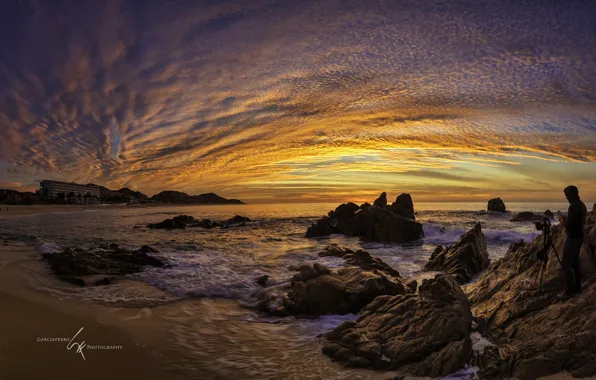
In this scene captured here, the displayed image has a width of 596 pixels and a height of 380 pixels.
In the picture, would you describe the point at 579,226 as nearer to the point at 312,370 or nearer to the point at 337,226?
the point at 312,370

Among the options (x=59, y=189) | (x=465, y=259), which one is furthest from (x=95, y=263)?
(x=59, y=189)

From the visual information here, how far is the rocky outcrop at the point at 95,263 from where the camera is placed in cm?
1341

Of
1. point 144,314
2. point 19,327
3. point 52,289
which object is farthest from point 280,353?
point 52,289

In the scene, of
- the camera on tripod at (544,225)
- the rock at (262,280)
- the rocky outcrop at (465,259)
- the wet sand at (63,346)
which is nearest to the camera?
the wet sand at (63,346)

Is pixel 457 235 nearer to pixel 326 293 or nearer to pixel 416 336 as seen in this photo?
pixel 326 293

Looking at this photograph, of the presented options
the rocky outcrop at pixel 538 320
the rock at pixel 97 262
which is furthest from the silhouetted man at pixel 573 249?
the rock at pixel 97 262

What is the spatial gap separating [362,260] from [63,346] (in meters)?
12.6

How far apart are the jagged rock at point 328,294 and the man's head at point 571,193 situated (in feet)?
18.2

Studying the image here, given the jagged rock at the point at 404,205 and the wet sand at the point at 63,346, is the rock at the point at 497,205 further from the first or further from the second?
the wet sand at the point at 63,346

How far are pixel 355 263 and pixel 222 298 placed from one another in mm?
7080

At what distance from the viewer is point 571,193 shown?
730cm

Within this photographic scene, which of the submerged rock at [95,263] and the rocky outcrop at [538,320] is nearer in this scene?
the rocky outcrop at [538,320]

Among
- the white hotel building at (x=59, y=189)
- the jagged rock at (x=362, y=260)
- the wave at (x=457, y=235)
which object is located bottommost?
the wave at (x=457, y=235)

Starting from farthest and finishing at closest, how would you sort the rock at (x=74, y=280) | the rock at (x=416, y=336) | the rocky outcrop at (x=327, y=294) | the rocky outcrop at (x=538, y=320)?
the rock at (x=74, y=280) → the rocky outcrop at (x=327, y=294) → the rock at (x=416, y=336) → the rocky outcrop at (x=538, y=320)
